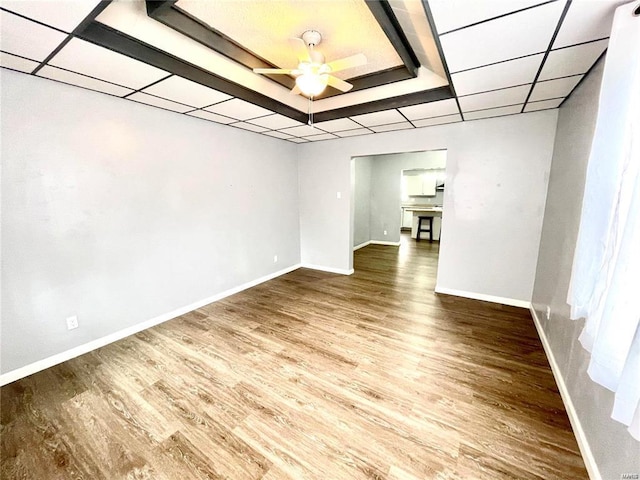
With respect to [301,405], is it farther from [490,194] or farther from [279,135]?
[279,135]

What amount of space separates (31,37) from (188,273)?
7.89 feet

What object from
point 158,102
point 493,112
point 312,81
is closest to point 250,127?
point 158,102

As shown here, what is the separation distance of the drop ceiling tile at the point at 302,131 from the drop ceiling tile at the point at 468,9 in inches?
94.3

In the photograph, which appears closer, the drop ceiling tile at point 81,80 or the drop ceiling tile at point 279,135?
the drop ceiling tile at point 81,80

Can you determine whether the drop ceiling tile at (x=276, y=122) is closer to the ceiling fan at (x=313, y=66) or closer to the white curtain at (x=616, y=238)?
the ceiling fan at (x=313, y=66)

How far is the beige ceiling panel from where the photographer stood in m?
1.55

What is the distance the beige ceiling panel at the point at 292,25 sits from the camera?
5.08ft

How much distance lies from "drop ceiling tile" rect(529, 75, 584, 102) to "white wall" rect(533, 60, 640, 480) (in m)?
0.08

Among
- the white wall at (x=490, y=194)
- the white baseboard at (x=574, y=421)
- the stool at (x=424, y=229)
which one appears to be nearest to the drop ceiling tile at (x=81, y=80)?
the white wall at (x=490, y=194)

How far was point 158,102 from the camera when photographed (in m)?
2.60

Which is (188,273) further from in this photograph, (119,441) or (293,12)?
(293,12)

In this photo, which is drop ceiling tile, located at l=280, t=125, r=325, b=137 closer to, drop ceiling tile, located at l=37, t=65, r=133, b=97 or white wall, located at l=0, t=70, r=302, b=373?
white wall, located at l=0, t=70, r=302, b=373

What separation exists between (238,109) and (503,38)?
2424 mm

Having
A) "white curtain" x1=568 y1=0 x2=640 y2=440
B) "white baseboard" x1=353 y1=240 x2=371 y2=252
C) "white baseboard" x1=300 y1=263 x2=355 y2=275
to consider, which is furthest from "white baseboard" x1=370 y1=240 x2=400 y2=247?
"white curtain" x1=568 y1=0 x2=640 y2=440
